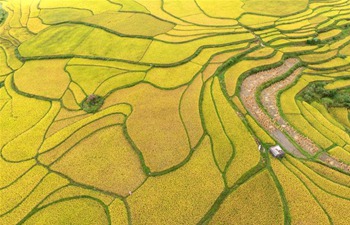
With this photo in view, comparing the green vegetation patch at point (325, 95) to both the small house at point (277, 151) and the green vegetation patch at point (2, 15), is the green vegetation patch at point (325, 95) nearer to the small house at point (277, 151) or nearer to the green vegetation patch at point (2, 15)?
the small house at point (277, 151)

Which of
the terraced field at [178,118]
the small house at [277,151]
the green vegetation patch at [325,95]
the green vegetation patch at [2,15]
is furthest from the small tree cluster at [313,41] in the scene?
the green vegetation patch at [2,15]

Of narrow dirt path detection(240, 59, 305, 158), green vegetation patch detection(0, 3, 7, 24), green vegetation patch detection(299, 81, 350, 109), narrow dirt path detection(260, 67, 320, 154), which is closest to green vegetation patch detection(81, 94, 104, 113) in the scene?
narrow dirt path detection(240, 59, 305, 158)

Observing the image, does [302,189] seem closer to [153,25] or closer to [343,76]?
[343,76]

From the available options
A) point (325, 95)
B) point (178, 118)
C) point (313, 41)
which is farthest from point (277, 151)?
point (313, 41)

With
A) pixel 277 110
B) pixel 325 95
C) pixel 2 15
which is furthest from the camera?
pixel 2 15

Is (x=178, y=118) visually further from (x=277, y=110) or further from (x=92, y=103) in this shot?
(x=277, y=110)

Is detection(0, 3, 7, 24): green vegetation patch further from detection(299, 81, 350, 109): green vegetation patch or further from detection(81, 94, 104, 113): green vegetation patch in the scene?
detection(299, 81, 350, 109): green vegetation patch

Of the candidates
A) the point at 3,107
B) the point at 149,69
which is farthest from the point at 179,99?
the point at 3,107
